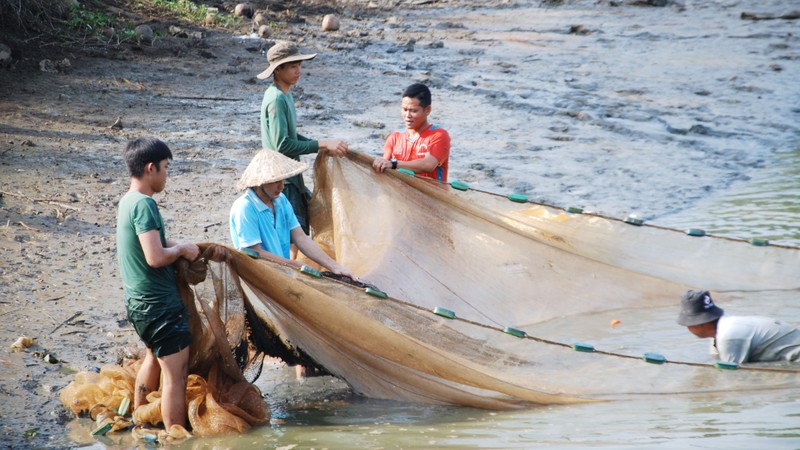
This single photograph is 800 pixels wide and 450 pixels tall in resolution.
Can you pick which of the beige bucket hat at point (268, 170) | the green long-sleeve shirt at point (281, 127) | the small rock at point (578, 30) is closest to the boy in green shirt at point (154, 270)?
the beige bucket hat at point (268, 170)

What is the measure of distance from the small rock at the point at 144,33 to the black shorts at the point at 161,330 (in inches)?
294

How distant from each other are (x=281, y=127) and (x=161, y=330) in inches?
66.0

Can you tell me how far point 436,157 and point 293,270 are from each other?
171cm

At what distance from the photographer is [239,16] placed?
12.7m

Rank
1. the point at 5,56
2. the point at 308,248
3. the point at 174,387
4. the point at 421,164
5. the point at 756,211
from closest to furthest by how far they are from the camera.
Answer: the point at 174,387 → the point at 308,248 → the point at 421,164 → the point at 756,211 → the point at 5,56

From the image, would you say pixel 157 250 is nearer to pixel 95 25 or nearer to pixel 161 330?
pixel 161 330

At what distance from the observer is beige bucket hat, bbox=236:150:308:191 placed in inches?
185

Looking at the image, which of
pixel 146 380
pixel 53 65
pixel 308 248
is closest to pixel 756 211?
pixel 308 248

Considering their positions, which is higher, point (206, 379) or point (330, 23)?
point (330, 23)

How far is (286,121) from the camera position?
5.51 metres

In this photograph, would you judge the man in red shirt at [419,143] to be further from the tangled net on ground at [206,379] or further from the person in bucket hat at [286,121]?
the tangled net on ground at [206,379]

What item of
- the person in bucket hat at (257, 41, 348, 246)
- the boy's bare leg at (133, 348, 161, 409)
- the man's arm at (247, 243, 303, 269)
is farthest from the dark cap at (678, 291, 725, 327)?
the boy's bare leg at (133, 348, 161, 409)

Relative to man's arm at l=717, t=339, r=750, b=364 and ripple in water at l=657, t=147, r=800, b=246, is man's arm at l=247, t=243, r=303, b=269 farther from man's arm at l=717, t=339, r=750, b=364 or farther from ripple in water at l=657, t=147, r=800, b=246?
ripple in water at l=657, t=147, r=800, b=246

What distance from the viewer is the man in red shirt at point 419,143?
19.1 ft
